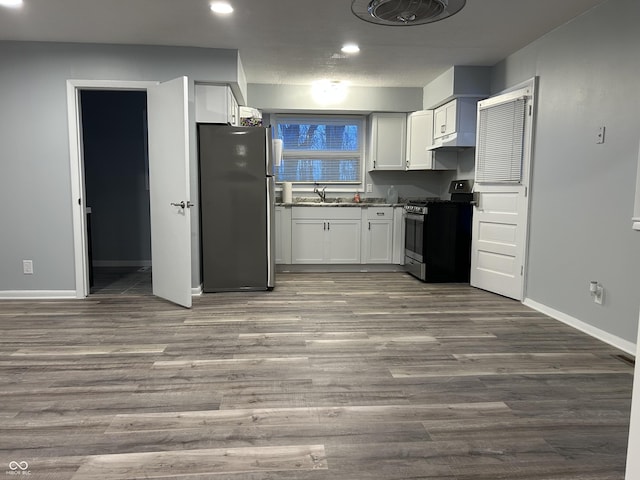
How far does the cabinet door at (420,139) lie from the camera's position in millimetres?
5369

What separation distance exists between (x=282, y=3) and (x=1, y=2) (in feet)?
6.54

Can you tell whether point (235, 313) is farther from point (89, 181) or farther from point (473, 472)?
point (89, 181)

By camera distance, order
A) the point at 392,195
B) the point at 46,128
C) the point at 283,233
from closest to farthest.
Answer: the point at 46,128
the point at 283,233
the point at 392,195

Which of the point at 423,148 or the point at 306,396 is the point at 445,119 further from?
the point at 306,396

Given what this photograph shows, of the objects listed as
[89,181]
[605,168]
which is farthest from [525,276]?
[89,181]

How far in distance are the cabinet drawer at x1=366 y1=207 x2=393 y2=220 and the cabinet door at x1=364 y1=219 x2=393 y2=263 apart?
5cm

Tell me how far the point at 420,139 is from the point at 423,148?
12cm

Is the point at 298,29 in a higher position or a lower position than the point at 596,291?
higher

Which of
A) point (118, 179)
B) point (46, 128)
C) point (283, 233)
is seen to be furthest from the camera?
point (118, 179)

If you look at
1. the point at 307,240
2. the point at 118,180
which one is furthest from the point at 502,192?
the point at 118,180

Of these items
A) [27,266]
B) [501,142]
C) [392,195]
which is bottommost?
[27,266]

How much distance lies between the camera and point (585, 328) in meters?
3.11

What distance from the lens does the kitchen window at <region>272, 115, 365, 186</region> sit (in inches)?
234

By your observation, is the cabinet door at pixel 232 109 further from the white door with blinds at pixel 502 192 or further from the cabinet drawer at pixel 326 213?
the white door with blinds at pixel 502 192
